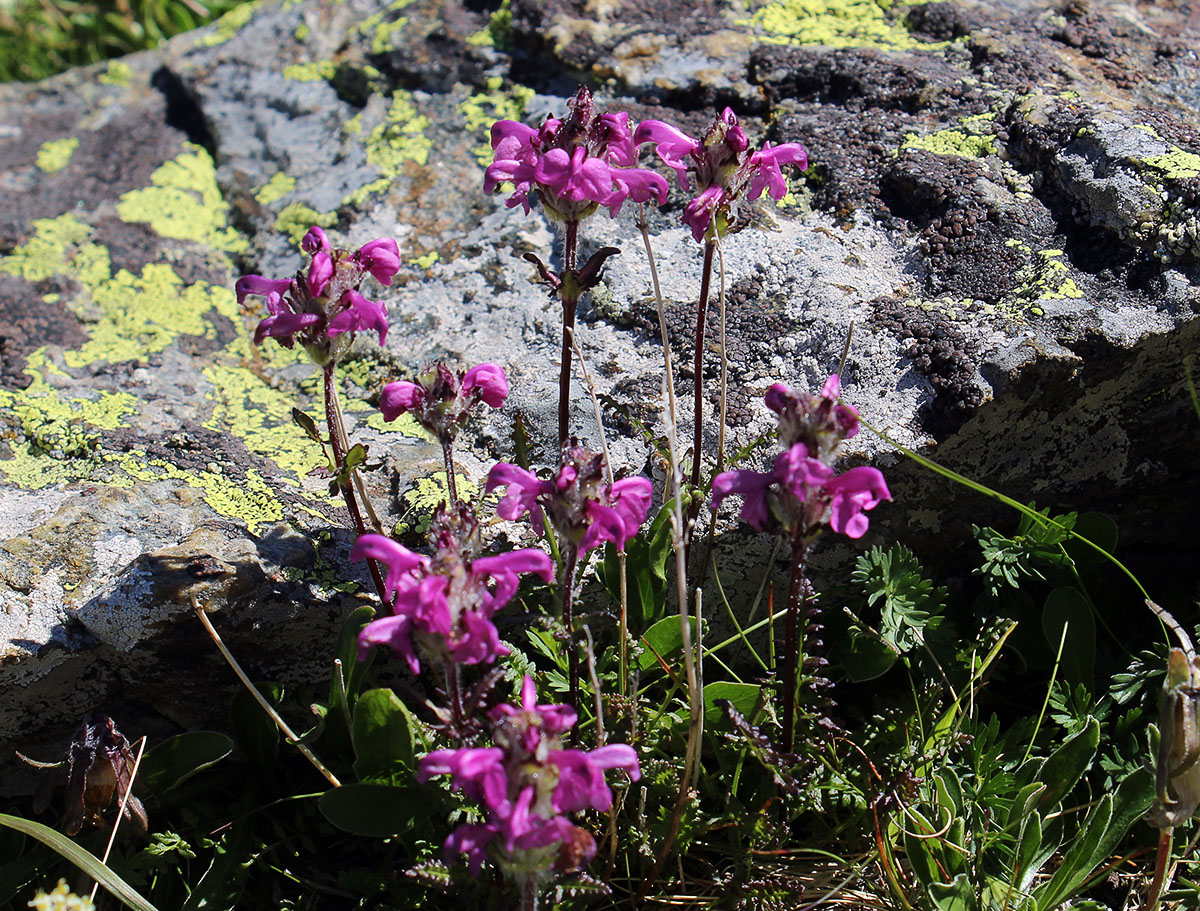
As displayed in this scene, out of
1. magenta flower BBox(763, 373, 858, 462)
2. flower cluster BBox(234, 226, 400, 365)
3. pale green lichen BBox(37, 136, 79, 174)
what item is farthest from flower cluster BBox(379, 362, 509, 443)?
pale green lichen BBox(37, 136, 79, 174)

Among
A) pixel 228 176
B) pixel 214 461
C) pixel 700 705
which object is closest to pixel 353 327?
pixel 214 461

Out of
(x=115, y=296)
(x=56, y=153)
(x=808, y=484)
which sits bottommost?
(x=115, y=296)

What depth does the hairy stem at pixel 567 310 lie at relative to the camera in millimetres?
2463

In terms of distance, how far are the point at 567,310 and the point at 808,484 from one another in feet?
3.12

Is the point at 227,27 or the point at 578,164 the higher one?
the point at 578,164

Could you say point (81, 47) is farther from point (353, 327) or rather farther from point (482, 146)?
point (353, 327)

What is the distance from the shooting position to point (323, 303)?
227 cm

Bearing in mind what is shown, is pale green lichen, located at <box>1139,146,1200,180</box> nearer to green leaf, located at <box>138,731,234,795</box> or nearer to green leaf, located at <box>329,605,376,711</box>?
green leaf, located at <box>329,605,376,711</box>

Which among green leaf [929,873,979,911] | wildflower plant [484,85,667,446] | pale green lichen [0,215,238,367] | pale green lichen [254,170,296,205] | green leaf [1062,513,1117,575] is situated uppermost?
wildflower plant [484,85,667,446]

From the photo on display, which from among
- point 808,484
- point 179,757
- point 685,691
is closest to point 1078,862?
point 685,691

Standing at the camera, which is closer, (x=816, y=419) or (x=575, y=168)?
(x=816, y=419)

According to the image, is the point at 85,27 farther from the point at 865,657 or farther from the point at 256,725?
the point at 865,657

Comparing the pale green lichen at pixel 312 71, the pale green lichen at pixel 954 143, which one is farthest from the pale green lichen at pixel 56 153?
the pale green lichen at pixel 954 143

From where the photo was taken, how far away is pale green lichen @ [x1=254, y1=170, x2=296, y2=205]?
3.86 m
